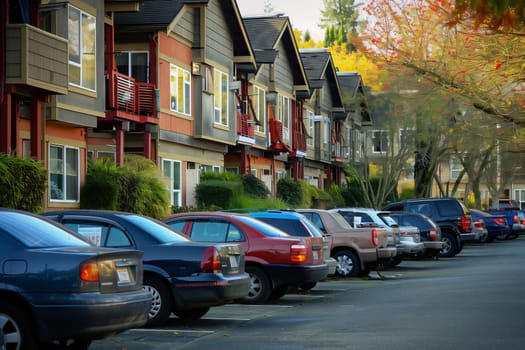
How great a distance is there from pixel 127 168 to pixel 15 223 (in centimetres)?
1683

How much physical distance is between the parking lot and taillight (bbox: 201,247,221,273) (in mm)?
847

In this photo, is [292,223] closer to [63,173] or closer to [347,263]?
[347,263]

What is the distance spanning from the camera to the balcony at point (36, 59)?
71.5 feet

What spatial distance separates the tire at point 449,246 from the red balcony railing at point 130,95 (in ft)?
36.9

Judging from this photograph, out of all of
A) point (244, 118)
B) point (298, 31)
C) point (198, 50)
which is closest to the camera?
point (198, 50)

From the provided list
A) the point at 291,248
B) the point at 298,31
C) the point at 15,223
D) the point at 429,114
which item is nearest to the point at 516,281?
the point at 291,248

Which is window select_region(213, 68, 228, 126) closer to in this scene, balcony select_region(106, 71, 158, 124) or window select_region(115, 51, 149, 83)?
window select_region(115, 51, 149, 83)

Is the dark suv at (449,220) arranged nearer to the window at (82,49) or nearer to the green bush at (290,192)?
the green bush at (290,192)

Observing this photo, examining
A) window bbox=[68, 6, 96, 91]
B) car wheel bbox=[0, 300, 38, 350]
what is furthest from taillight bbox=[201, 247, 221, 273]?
window bbox=[68, 6, 96, 91]

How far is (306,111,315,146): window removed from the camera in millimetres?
54469

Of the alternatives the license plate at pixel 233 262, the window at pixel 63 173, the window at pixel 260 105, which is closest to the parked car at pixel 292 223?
the license plate at pixel 233 262

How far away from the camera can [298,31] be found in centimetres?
10562

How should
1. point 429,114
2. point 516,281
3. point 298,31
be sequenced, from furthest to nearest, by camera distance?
point 298,31
point 429,114
point 516,281

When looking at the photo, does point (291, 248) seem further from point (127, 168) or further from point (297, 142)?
point (297, 142)
